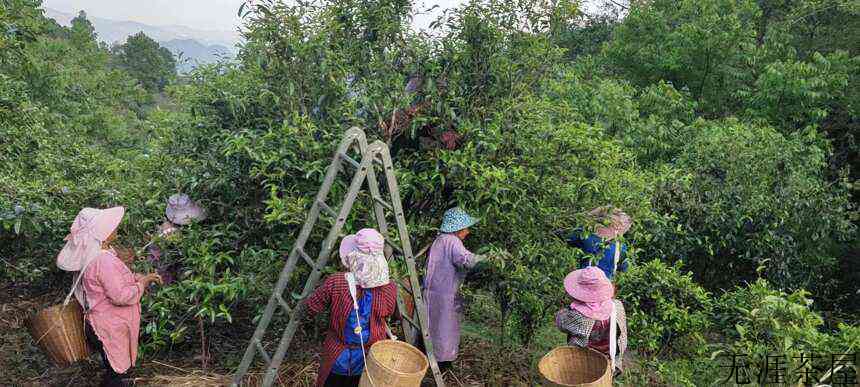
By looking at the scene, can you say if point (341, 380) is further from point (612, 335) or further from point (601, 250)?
point (601, 250)

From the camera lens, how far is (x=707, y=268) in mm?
7375

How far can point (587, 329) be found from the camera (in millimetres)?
3818

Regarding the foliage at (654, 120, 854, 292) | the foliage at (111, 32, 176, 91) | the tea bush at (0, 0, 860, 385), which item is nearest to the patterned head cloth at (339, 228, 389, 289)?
the tea bush at (0, 0, 860, 385)

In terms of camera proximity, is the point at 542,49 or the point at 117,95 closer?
the point at 542,49

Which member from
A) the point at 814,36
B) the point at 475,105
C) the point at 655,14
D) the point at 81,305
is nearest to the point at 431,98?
the point at 475,105

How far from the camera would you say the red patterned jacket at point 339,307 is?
11.8ft

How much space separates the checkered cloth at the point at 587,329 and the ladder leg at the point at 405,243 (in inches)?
35.8

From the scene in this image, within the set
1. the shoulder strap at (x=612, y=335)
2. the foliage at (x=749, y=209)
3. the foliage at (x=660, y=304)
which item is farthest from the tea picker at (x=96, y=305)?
the foliage at (x=749, y=209)

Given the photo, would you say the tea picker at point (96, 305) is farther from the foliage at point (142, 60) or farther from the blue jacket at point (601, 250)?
the foliage at point (142, 60)

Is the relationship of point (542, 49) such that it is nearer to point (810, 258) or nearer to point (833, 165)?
point (810, 258)

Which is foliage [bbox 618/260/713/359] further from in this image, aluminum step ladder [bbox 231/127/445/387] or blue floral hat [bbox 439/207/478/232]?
aluminum step ladder [bbox 231/127/445/387]

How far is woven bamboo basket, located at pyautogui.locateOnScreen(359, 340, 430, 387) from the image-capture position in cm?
327

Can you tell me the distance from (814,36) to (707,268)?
31.3 ft

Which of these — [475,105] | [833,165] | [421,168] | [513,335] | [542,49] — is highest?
[542,49]
